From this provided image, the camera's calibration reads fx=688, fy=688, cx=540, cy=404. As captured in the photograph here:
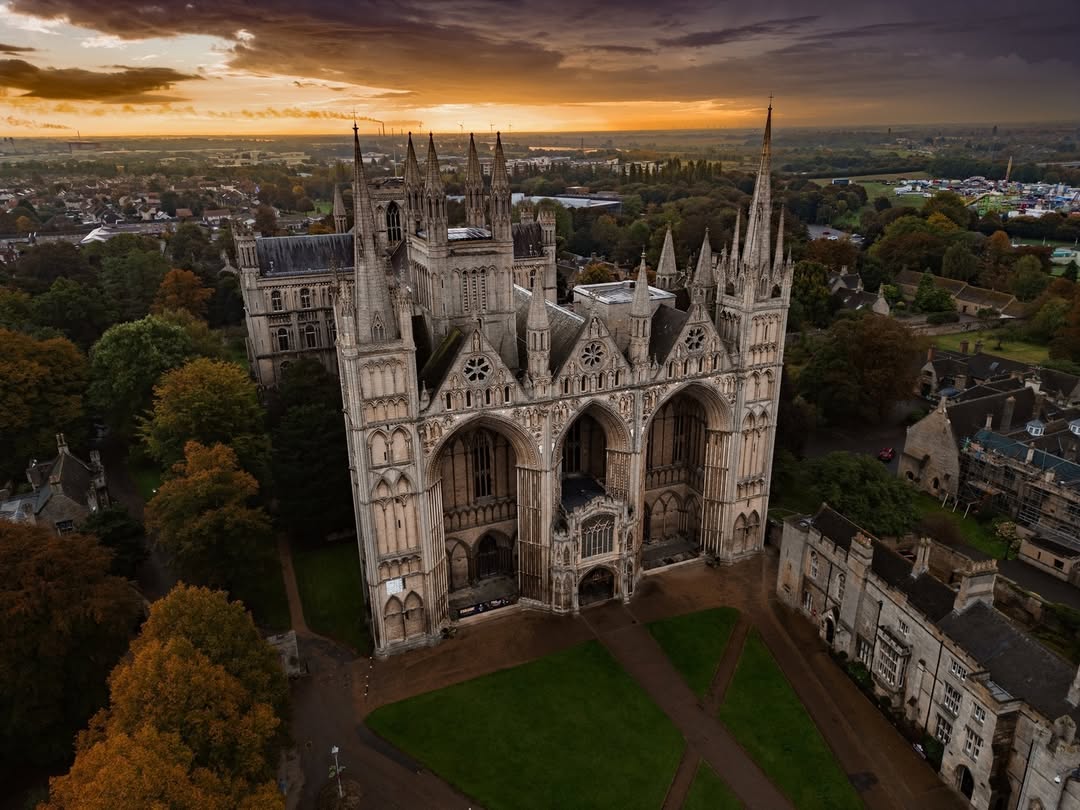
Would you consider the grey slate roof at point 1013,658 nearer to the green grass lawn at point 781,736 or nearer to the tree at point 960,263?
the green grass lawn at point 781,736

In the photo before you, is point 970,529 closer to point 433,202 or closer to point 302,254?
point 433,202

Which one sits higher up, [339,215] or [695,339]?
[339,215]

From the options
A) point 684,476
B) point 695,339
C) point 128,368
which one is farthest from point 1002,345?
point 128,368

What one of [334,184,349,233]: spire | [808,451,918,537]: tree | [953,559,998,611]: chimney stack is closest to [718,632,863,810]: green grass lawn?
[953,559,998,611]: chimney stack

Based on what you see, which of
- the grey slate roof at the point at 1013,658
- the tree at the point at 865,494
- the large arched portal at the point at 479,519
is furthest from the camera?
the tree at the point at 865,494

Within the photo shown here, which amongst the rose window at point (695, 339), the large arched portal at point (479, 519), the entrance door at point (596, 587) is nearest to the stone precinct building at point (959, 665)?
the entrance door at point (596, 587)
